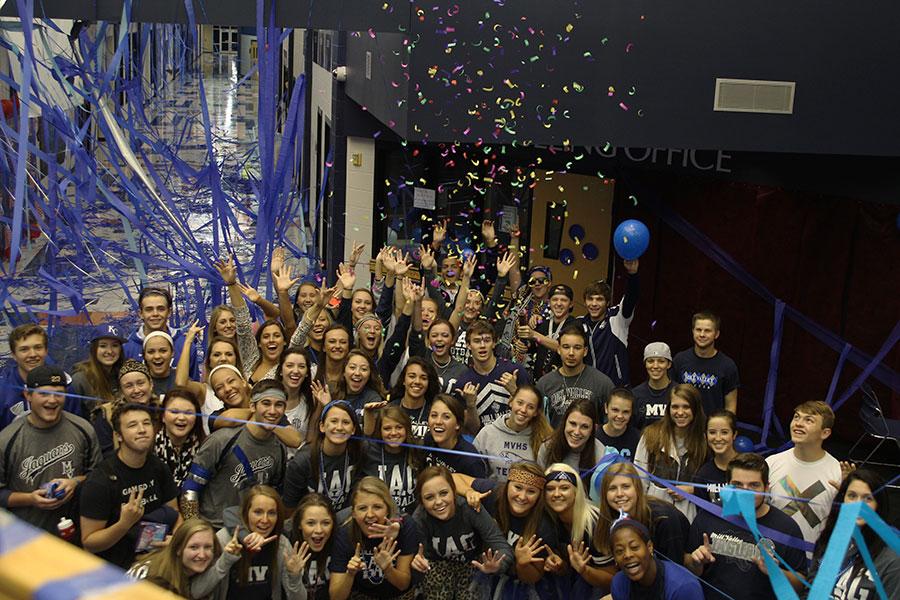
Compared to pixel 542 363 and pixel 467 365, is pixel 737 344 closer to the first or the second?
pixel 542 363

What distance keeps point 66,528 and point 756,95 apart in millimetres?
5765

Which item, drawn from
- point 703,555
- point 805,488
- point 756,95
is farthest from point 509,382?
point 756,95

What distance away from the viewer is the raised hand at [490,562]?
457cm

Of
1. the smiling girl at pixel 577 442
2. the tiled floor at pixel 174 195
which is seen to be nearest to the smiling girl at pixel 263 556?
the smiling girl at pixel 577 442

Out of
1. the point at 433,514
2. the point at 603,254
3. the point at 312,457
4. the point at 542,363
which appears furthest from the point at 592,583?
the point at 603,254

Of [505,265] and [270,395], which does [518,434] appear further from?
[505,265]

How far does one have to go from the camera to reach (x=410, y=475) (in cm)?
504

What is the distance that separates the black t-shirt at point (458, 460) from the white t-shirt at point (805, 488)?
4.36 feet

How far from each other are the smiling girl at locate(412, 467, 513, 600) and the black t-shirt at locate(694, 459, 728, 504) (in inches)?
37.6

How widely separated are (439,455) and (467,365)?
1192 mm

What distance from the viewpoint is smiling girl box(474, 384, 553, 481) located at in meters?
5.34

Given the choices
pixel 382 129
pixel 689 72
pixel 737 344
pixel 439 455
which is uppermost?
pixel 689 72

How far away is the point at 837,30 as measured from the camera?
26.3 ft

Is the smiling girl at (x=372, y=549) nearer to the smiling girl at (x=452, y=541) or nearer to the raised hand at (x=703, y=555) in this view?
the smiling girl at (x=452, y=541)
